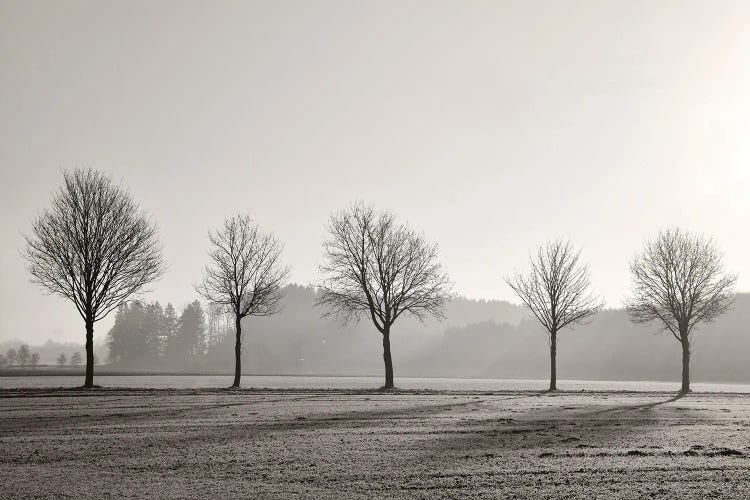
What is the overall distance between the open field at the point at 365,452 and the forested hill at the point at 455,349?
90.9m

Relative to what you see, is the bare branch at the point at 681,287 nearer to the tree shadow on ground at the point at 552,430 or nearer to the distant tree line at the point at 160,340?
the tree shadow on ground at the point at 552,430

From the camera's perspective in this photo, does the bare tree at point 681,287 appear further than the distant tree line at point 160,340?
No

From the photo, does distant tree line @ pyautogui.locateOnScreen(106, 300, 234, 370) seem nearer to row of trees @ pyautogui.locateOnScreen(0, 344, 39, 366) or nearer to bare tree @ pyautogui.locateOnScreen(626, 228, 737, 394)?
row of trees @ pyautogui.locateOnScreen(0, 344, 39, 366)

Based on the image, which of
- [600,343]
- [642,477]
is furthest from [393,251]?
[600,343]

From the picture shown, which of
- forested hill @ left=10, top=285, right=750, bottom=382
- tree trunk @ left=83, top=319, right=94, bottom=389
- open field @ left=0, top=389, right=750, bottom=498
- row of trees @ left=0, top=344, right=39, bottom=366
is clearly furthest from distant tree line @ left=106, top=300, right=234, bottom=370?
open field @ left=0, top=389, right=750, bottom=498

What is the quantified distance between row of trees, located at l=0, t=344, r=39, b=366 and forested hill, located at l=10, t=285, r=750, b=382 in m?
34.0

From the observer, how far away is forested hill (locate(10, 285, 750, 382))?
4372 inches

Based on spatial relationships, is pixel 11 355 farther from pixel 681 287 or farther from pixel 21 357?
pixel 681 287

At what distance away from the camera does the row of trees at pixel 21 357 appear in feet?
514

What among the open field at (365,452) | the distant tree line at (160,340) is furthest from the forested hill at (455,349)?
the open field at (365,452)

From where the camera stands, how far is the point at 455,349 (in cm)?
15338

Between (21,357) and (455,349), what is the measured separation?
115 m

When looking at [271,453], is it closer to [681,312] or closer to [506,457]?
[506,457]

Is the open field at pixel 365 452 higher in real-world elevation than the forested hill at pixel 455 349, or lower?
higher
